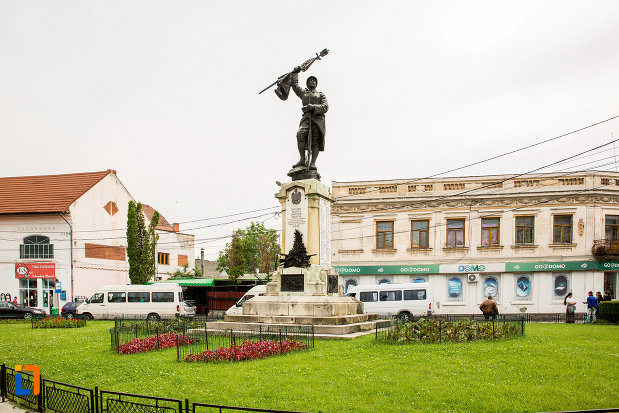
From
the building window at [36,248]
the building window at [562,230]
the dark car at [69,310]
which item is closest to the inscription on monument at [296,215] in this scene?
the dark car at [69,310]

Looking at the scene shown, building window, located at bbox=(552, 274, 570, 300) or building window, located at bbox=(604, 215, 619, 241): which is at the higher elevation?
building window, located at bbox=(604, 215, 619, 241)

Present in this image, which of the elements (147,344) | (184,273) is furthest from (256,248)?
(147,344)

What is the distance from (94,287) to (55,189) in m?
8.72

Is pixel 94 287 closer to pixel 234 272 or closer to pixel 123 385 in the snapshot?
pixel 234 272

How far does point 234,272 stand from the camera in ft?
147

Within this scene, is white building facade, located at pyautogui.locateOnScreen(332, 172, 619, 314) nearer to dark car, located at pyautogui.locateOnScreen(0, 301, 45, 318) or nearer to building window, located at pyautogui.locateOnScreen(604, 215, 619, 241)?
building window, located at pyautogui.locateOnScreen(604, 215, 619, 241)

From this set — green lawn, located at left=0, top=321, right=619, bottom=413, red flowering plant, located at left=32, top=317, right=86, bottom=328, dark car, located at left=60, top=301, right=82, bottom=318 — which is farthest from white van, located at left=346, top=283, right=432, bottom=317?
dark car, located at left=60, top=301, right=82, bottom=318

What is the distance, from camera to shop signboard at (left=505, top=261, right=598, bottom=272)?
34.9 metres

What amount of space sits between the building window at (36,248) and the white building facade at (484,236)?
21.5 m

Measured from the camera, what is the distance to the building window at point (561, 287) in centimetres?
3541

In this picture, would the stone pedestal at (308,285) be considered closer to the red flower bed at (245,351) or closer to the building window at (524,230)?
the red flower bed at (245,351)

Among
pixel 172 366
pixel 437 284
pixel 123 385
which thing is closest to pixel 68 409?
pixel 123 385

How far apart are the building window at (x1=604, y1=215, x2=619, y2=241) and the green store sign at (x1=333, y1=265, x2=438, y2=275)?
10734mm

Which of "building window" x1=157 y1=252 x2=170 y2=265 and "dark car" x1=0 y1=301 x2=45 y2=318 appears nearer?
"dark car" x1=0 y1=301 x2=45 y2=318
